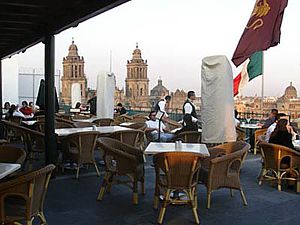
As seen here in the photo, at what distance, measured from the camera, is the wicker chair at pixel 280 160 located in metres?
6.21

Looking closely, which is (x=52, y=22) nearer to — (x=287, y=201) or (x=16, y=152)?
(x=16, y=152)

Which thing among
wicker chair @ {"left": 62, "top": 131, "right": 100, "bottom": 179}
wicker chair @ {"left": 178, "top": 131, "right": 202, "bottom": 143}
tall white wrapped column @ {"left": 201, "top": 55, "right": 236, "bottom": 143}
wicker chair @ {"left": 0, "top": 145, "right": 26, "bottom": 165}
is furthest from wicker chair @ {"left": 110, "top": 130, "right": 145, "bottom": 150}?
wicker chair @ {"left": 0, "top": 145, "right": 26, "bottom": 165}

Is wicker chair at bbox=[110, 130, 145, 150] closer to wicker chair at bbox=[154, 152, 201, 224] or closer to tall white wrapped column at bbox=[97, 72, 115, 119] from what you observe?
wicker chair at bbox=[154, 152, 201, 224]

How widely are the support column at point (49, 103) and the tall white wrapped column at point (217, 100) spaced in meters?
2.50

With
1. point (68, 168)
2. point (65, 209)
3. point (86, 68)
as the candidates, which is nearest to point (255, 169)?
point (68, 168)

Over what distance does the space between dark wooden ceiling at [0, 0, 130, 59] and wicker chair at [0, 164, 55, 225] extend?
2.03 metres

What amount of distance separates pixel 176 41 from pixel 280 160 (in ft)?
52.4

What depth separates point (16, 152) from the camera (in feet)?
15.0

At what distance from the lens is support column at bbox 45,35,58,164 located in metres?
6.92

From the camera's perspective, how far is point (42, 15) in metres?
6.04

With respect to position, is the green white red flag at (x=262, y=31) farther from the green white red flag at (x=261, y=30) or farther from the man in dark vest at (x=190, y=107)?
the man in dark vest at (x=190, y=107)

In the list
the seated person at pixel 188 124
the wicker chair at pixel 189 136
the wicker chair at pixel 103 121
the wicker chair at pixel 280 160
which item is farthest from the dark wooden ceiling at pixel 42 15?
the wicker chair at pixel 280 160

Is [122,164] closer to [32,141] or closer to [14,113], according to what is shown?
Result: [32,141]

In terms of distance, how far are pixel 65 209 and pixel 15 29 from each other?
389cm
